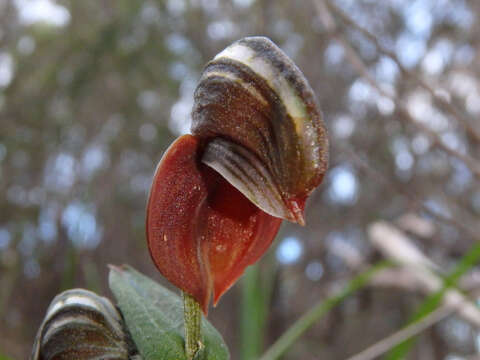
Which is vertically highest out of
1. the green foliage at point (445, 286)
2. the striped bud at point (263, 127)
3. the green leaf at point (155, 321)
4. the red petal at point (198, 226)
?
the striped bud at point (263, 127)

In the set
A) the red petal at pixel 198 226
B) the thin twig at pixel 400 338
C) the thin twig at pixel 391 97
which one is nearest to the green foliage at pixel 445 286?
the thin twig at pixel 400 338

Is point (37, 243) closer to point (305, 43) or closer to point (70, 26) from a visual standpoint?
point (70, 26)

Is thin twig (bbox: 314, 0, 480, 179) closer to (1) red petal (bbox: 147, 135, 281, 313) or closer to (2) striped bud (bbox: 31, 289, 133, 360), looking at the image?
(1) red petal (bbox: 147, 135, 281, 313)

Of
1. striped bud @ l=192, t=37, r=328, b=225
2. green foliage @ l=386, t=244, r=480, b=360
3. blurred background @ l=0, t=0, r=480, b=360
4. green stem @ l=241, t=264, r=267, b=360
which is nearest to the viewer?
striped bud @ l=192, t=37, r=328, b=225

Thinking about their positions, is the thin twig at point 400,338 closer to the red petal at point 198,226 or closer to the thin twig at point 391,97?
the thin twig at point 391,97

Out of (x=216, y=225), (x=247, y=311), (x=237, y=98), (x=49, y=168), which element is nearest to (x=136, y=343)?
(x=216, y=225)

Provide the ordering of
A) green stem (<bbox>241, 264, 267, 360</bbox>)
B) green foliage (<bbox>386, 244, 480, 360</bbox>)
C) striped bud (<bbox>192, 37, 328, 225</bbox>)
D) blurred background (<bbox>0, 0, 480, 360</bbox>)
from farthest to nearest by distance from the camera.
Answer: blurred background (<bbox>0, 0, 480, 360</bbox>)
green stem (<bbox>241, 264, 267, 360</bbox>)
green foliage (<bbox>386, 244, 480, 360</bbox>)
striped bud (<bbox>192, 37, 328, 225</bbox>)

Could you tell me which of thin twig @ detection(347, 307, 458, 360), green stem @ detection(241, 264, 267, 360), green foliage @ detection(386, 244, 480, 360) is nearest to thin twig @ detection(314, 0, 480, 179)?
green foliage @ detection(386, 244, 480, 360)

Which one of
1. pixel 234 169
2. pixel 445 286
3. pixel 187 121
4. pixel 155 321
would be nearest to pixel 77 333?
pixel 155 321
